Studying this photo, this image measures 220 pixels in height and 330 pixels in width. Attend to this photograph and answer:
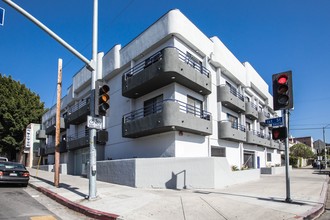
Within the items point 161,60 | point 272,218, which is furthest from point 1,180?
point 272,218

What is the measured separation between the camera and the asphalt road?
29.6ft

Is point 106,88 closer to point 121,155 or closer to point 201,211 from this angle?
point 201,211

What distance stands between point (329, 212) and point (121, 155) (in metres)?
16.2

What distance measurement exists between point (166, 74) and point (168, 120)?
9.47ft

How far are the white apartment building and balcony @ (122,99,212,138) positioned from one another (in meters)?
0.06

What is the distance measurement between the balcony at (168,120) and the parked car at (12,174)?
7046 mm

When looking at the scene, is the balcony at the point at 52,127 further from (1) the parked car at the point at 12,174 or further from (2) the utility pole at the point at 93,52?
(2) the utility pole at the point at 93,52

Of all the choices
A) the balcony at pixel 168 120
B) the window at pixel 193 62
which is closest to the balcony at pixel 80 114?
the balcony at pixel 168 120

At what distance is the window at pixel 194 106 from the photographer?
65.7ft

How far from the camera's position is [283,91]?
1102 cm

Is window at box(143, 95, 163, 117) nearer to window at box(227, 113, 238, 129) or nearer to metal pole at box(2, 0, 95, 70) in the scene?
metal pole at box(2, 0, 95, 70)

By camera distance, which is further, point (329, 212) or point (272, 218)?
point (329, 212)

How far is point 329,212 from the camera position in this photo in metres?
9.63

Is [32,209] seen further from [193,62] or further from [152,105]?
[193,62]
